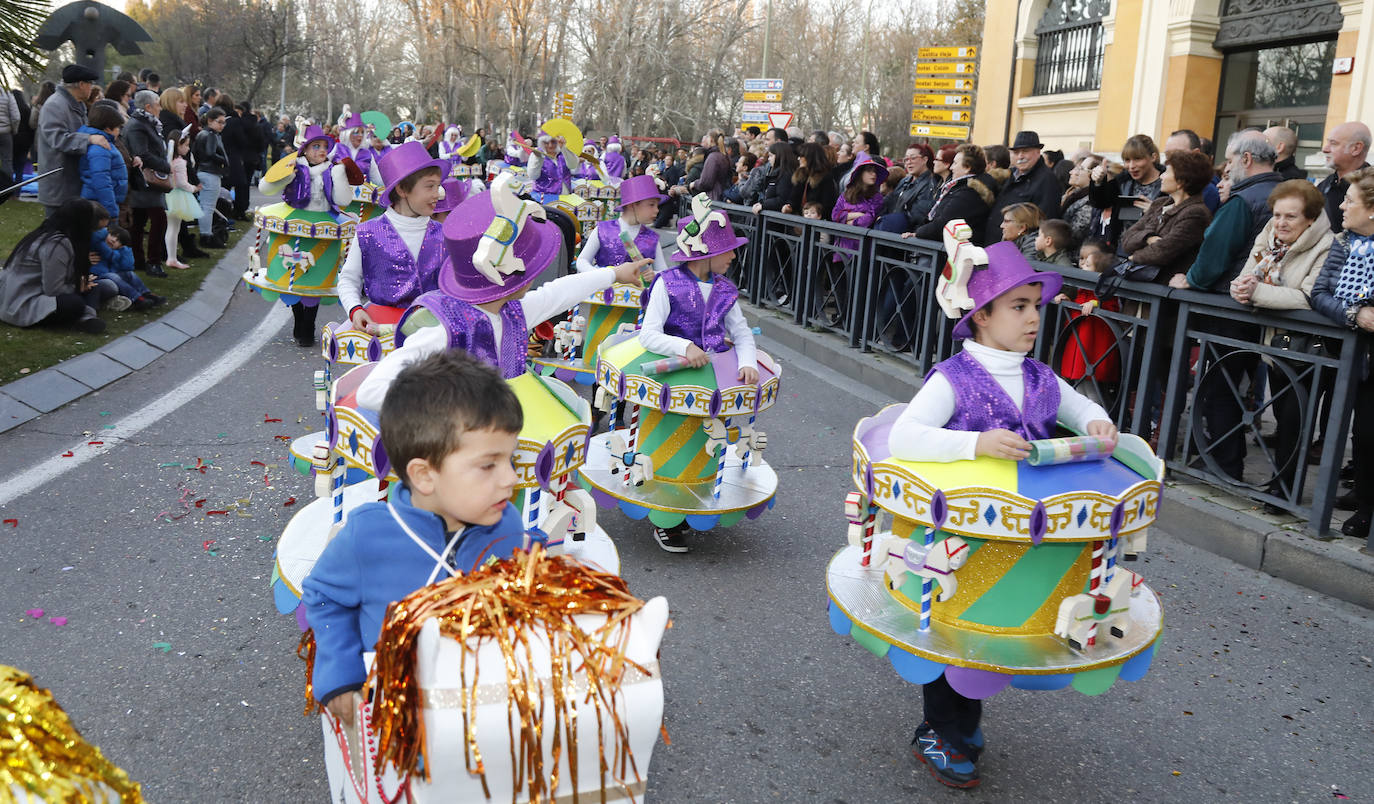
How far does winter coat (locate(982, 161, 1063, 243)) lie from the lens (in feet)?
30.0

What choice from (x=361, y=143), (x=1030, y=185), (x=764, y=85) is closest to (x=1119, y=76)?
(x=764, y=85)

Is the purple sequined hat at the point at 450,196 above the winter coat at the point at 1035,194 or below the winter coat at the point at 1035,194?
below

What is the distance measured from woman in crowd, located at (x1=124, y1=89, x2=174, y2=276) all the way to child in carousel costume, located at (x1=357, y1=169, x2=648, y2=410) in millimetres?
9199

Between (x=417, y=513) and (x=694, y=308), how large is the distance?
11.5ft

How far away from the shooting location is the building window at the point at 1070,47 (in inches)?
842

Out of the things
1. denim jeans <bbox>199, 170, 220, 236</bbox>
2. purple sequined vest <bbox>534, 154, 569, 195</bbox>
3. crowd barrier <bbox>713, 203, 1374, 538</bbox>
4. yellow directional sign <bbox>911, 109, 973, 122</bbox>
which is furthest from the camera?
yellow directional sign <bbox>911, 109, 973, 122</bbox>

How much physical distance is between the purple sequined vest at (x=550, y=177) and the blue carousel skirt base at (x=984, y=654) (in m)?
11.8

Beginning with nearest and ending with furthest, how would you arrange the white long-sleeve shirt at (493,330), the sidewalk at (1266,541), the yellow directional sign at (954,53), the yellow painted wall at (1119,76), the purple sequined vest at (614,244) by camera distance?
the white long-sleeve shirt at (493,330) < the sidewalk at (1266,541) < the purple sequined vest at (614,244) < the yellow painted wall at (1119,76) < the yellow directional sign at (954,53)

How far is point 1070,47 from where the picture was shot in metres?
22.1

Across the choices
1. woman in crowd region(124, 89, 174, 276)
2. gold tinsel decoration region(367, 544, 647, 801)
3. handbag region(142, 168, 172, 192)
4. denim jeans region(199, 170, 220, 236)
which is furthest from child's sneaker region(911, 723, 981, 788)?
denim jeans region(199, 170, 220, 236)

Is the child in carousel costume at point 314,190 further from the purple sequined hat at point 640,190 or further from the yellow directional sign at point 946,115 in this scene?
the yellow directional sign at point 946,115

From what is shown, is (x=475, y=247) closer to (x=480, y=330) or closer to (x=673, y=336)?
(x=480, y=330)

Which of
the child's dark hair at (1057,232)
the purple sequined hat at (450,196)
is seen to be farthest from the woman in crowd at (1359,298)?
the purple sequined hat at (450,196)

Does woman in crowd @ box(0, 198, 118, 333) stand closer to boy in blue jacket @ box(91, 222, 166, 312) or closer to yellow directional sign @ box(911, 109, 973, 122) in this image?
boy in blue jacket @ box(91, 222, 166, 312)
